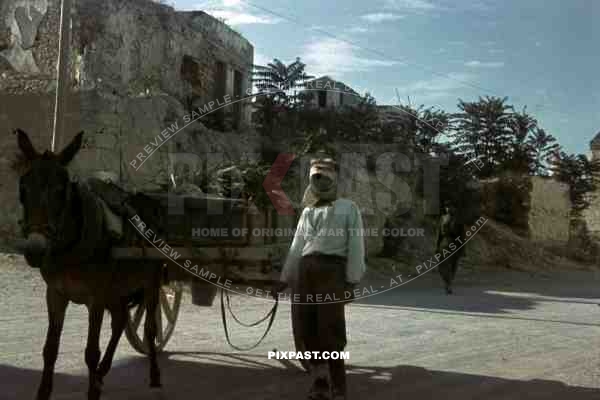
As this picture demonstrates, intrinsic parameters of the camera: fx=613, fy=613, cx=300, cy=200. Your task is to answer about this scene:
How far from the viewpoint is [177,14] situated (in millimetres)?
17656

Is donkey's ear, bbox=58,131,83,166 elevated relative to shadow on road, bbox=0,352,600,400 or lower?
elevated

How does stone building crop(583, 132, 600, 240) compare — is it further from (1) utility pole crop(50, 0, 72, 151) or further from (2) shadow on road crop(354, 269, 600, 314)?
(1) utility pole crop(50, 0, 72, 151)

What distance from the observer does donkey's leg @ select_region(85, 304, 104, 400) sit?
4129 mm

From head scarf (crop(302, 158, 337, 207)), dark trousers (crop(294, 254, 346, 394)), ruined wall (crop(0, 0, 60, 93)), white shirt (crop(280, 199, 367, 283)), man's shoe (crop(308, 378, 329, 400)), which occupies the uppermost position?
ruined wall (crop(0, 0, 60, 93))

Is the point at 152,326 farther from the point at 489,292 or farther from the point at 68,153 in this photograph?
the point at 489,292

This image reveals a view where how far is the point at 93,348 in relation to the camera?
4.18m

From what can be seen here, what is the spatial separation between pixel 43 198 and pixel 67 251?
17.9 inches

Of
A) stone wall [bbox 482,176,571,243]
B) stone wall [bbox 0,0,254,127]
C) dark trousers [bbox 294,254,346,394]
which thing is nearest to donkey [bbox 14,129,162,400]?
dark trousers [bbox 294,254,346,394]

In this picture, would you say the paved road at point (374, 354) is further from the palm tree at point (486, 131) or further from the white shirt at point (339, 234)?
the palm tree at point (486, 131)

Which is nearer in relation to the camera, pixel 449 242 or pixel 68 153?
pixel 68 153

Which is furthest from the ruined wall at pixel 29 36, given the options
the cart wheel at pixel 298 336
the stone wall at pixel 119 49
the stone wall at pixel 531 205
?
the stone wall at pixel 531 205

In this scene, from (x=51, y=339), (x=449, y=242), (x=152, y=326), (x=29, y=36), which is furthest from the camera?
(x=29, y=36)

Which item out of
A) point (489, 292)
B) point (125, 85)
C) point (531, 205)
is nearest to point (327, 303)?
point (489, 292)

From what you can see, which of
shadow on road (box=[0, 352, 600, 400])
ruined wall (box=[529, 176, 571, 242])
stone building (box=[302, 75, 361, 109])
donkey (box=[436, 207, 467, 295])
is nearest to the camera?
shadow on road (box=[0, 352, 600, 400])
